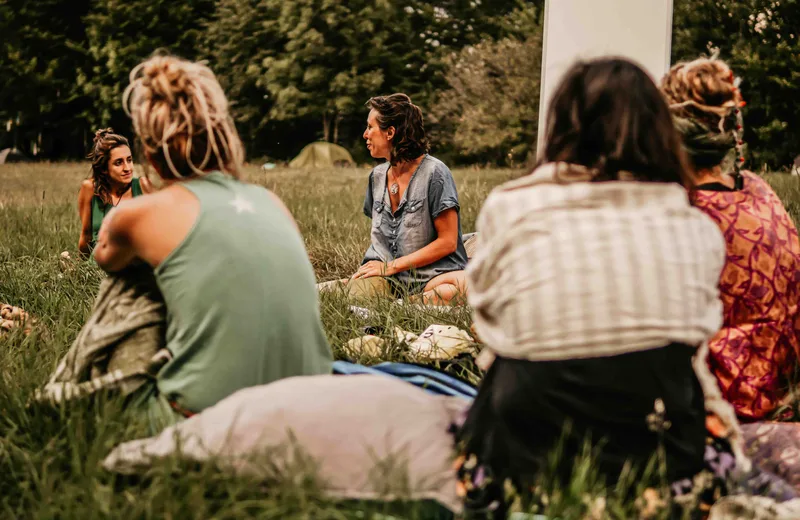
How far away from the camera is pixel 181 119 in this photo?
2.68m

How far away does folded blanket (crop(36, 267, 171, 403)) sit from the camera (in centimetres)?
272

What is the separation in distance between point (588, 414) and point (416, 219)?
3295 mm

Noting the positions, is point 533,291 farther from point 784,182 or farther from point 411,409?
point 784,182

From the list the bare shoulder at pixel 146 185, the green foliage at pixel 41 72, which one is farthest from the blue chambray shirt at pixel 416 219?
the green foliage at pixel 41 72

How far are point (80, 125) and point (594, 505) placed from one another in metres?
30.7

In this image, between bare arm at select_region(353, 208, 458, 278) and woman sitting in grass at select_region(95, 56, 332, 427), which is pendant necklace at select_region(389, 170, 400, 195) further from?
woman sitting in grass at select_region(95, 56, 332, 427)

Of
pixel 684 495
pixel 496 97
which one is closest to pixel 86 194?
pixel 684 495

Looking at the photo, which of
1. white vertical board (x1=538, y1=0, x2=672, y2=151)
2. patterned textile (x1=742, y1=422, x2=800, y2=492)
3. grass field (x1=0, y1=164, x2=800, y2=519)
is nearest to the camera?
grass field (x1=0, y1=164, x2=800, y2=519)

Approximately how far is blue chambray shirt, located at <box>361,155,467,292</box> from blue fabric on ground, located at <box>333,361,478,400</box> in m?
1.96

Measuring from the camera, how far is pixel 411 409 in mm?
2490

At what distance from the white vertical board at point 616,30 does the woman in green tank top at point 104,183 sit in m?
3.10

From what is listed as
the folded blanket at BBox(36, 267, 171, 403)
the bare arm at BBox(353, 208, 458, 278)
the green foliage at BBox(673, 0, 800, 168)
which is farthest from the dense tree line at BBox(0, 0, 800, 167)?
the folded blanket at BBox(36, 267, 171, 403)

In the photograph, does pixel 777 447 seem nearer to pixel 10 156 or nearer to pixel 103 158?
pixel 103 158

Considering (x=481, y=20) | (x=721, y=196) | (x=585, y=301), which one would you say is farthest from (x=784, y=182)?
(x=481, y=20)
